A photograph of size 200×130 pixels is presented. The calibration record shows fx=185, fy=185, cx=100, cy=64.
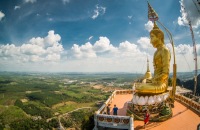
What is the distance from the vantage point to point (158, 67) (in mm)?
11820

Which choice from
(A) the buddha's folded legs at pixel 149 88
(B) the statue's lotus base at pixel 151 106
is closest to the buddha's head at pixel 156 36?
(A) the buddha's folded legs at pixel 149 88

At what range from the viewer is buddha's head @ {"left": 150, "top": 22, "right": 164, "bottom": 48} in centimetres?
1204

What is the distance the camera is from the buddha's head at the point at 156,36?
12039 mm

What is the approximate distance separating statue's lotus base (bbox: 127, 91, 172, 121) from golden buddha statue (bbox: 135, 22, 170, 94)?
1.13 ft

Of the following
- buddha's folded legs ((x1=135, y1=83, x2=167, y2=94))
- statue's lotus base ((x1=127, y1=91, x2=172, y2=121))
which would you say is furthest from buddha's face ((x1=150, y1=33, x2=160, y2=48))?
statue's lotus base ((x1=127, y1=91, x2=172, y2=121))

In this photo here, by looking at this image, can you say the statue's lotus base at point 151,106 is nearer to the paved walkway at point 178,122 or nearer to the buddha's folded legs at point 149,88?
the buddha's folded legs at point 149,88

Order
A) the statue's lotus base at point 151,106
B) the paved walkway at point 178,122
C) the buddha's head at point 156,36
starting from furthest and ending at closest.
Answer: the buddha's head at point 156,36, the statue's lotus base at point 151,106, the paved walkway at point 178,122

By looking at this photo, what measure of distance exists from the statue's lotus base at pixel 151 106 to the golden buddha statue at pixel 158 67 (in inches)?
13.5

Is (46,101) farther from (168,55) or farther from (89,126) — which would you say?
(168,55)

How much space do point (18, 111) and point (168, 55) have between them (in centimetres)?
6849

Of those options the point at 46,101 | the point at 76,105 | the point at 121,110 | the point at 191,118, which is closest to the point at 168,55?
the point at 191,118

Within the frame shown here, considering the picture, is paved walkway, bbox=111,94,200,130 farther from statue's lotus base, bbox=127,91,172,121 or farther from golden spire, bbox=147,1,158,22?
golden spire, bbox=147,1,158,22

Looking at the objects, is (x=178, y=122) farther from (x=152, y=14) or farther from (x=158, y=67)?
(x=152, y=14)

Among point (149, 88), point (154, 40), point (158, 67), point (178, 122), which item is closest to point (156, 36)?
point (154, 40)
